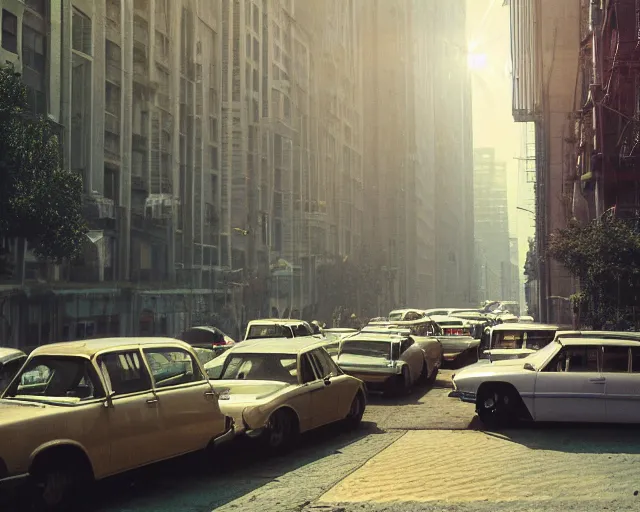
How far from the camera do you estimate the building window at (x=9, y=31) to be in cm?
3147

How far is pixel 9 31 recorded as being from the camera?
31.8 metres

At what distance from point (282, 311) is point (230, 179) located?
15.2m

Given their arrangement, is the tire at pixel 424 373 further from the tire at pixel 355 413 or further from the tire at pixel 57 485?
the tire at pixel 57 485

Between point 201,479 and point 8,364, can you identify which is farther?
point 8,364

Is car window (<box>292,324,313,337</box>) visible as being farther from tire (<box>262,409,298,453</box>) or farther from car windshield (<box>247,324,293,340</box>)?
tire (<box>262,409,298,453</box>)

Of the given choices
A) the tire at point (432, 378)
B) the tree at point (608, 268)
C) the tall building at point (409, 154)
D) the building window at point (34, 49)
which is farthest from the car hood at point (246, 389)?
the tall building at point (409, 154)

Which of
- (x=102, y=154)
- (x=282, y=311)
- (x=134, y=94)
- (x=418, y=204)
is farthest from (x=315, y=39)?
(x=418, y=204)

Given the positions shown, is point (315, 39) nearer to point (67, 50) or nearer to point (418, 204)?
point (67, 50)

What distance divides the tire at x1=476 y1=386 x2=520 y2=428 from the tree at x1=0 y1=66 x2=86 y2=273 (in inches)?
717

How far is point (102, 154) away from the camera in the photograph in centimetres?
3956

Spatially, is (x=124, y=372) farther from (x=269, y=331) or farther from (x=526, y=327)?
(x=269, y=331)

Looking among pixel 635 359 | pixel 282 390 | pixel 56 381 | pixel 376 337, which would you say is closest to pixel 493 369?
pixel 635 359

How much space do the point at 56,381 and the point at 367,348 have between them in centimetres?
984

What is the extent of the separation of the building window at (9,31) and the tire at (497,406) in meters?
25.5
